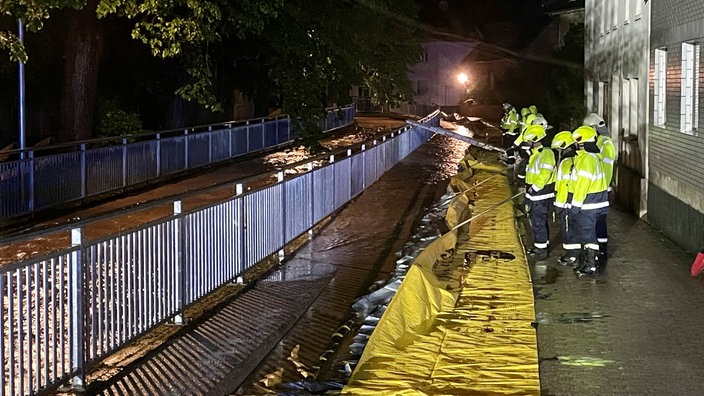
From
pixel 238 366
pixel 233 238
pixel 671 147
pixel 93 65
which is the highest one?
pixel 93 65

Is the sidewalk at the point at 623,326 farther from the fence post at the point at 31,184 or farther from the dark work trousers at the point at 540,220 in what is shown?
the fence post at the point at 31,184

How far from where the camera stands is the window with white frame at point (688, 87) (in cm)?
1331

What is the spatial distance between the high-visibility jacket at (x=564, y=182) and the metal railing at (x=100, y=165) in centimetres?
887

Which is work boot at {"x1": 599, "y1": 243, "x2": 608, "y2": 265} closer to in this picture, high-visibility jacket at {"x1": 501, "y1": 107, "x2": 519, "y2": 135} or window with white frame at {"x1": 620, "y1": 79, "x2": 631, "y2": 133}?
window with white frame at {"x1": 620, "y1": 79, "x2": 631, "y2": 133}

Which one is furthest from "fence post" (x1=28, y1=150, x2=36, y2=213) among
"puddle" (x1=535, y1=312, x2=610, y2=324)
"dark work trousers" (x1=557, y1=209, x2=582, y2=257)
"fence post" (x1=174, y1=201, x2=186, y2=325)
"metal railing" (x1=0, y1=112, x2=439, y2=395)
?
"puddle" (x1=535, y1=312, x2=610, y2=324)

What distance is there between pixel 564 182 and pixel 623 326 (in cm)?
304

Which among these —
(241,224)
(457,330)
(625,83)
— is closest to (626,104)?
(625,83)

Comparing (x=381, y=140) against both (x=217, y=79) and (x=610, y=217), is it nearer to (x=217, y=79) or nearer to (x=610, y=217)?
(x=610, y=217)

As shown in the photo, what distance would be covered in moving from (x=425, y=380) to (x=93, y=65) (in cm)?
1824

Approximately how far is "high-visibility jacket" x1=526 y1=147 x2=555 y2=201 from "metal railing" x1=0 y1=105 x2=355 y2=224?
8362mm

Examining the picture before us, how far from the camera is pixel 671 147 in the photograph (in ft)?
46.4

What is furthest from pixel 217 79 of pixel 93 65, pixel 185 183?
pixel 185 183

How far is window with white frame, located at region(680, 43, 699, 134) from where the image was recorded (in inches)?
524

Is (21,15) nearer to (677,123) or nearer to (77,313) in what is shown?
(77,313)
